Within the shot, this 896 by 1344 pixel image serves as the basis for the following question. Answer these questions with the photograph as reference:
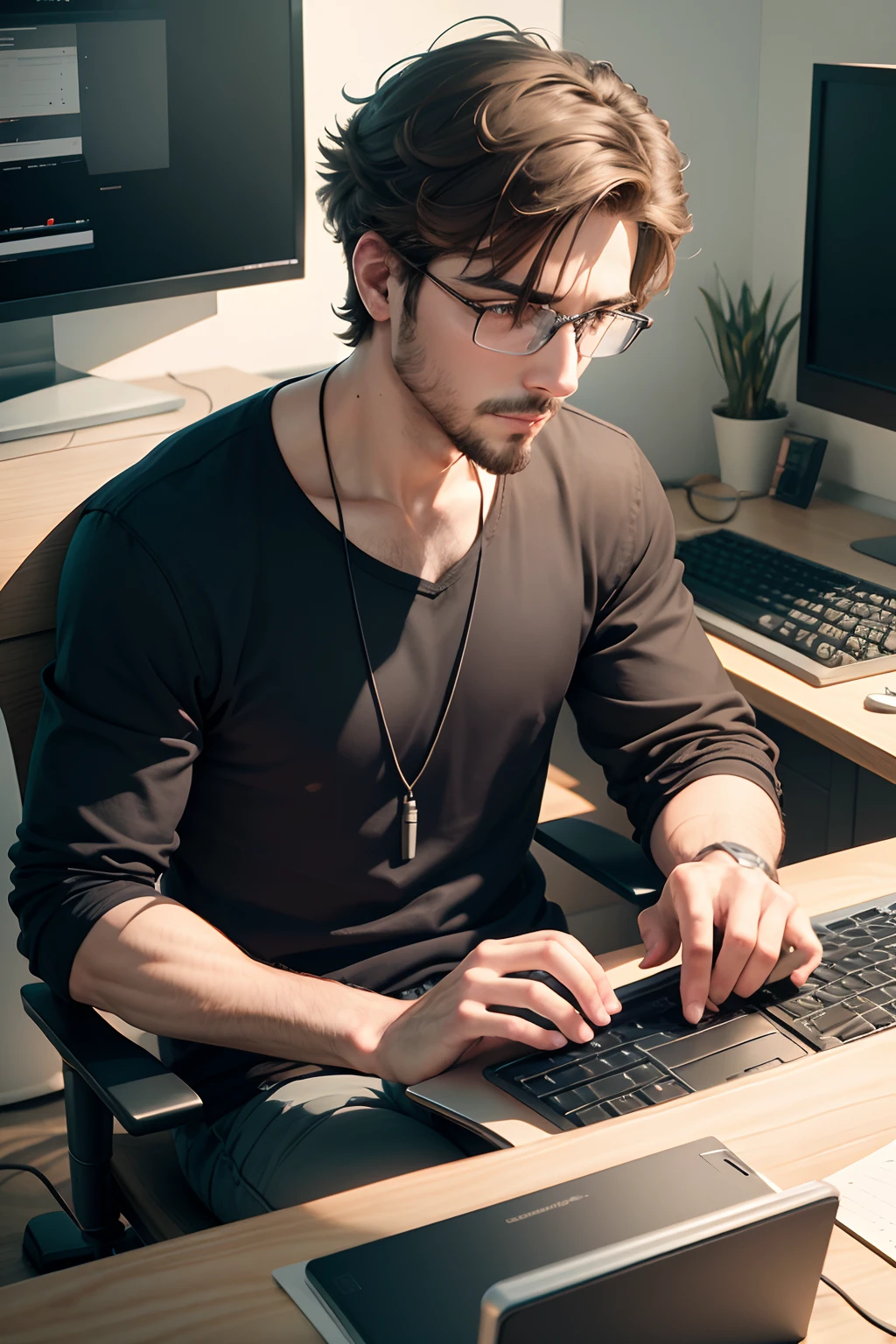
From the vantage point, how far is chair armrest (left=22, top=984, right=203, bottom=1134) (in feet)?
3.24

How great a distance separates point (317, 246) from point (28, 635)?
40.9 inches

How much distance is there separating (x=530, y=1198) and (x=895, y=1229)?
0.21 m

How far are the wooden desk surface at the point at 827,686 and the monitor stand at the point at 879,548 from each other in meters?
0.01

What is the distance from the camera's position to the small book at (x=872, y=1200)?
795 mm

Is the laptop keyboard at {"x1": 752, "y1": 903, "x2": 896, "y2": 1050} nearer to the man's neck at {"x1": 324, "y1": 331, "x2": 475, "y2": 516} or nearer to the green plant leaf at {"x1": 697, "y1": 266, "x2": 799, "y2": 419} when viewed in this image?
the man's neck at {"x1": 324, "y1": 331, "x2": 475, "y2": 516}

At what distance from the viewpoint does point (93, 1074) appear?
1038mm

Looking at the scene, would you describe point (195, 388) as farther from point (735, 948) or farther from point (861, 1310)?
point (861, 1310)

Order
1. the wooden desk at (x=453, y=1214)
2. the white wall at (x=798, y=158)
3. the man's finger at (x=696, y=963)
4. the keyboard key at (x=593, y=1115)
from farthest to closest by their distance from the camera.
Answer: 1. the white wall at (x=798, y=158)
2. the man's finger at (x=696, y=963)
3. the keyboard key at (x=593, y=1115)
4. the wooden desk at (x=453, y=1214)

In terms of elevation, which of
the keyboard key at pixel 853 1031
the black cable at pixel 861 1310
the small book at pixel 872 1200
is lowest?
the black cable at pixel 861 1310

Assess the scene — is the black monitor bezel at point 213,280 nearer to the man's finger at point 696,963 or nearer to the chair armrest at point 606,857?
the chair armrest at point 606,857

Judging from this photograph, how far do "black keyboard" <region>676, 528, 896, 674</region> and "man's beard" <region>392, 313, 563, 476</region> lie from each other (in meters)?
0.58

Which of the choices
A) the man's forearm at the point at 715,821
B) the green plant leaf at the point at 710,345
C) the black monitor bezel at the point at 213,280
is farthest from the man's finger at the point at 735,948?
the green plant leaf at the point at 710,345

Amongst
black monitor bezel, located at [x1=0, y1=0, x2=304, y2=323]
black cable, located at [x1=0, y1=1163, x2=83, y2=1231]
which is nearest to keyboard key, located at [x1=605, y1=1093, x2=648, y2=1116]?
black cable, located at [x1=0, y1=1163, x2=83, y2=1231]

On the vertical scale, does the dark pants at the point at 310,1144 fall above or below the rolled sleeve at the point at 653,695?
below
